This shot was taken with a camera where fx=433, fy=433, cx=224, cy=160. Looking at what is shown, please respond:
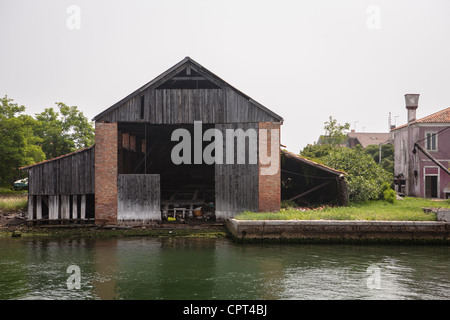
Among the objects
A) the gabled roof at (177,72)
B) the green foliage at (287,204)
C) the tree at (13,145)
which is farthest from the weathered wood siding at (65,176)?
the tree at (13,145)

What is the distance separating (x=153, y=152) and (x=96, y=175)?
25.4 feet

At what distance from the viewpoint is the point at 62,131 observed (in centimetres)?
4981

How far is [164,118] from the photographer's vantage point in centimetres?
1847

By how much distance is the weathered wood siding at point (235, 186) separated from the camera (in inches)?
733

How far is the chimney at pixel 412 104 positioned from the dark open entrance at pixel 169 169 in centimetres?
1562

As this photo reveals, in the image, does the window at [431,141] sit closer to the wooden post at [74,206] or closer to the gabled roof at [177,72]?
the gabled roof at [177,72]

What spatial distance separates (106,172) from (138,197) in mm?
1719

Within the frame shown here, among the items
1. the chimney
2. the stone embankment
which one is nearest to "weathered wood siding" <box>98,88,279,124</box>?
the stone embankment

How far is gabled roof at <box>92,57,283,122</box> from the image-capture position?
18266mm

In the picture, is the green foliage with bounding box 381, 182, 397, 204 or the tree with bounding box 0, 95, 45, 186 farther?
the tree with bounding box 0, 95, 45, 186

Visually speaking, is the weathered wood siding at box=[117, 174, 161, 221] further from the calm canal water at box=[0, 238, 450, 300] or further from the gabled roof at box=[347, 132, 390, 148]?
the gabled roof at box=[347, 132, 390, 148]

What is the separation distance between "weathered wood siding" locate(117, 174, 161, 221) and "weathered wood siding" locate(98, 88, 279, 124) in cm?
250

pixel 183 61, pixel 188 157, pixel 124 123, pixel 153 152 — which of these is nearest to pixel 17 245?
pixel 124 123

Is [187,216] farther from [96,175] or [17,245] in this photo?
[17,245]
